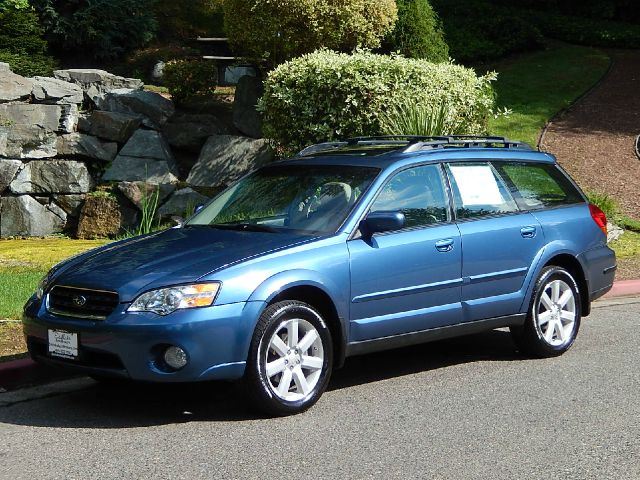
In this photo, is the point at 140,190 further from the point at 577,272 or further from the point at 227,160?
the point at 577,272

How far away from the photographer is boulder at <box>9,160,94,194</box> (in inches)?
612

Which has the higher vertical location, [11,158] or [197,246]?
[197,246]

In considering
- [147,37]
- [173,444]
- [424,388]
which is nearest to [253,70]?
[147,37]

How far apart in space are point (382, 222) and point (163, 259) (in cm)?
141

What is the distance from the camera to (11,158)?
616 inches

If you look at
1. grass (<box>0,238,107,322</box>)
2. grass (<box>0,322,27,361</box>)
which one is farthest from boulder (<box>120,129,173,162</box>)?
grass (<box>0,322,27,361</box>)

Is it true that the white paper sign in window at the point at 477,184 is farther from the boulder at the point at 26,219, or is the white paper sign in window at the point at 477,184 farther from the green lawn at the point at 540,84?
the green lawn at the point at 540,84

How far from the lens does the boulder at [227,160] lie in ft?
51.2

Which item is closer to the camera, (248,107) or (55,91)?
(55,91)

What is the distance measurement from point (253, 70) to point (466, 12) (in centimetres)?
969

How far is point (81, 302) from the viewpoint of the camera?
6.33 m

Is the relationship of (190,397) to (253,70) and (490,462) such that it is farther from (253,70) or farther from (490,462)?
(253,70)

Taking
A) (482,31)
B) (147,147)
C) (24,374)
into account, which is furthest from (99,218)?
(482,31)

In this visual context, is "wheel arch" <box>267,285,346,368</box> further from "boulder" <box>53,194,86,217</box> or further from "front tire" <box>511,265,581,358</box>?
"boulder" <box>53,194,86,217</box>
